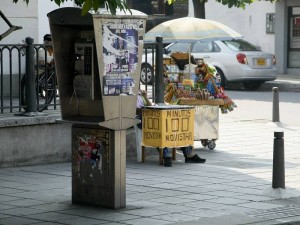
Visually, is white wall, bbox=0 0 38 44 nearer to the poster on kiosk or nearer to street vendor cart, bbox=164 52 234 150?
street vendor cart, bbox=164 52 234 150

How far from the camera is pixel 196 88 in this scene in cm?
1473

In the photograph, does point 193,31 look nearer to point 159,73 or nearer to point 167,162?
point 159,73

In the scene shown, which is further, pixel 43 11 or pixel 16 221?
pixel 43 11

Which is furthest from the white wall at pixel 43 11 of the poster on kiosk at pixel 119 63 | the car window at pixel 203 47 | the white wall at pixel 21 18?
the car window at pixel 203 47

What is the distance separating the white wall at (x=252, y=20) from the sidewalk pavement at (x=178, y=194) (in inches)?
800

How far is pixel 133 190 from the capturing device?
10.9 meters


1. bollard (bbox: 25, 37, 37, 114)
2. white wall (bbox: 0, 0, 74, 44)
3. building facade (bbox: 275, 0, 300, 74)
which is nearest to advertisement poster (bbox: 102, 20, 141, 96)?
bollard (bbox: 25, 37, 37, 114)

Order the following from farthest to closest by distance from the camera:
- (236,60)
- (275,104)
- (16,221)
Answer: (236,60), (275,104), (16,221)

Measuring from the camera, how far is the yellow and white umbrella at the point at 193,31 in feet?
50.3

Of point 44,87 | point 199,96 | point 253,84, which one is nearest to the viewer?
point 44,87

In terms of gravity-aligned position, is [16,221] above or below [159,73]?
below

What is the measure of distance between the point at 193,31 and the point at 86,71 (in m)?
5.88

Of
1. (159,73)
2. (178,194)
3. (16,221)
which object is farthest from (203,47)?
(16,221)

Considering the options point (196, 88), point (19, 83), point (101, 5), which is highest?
point (101, 5)
